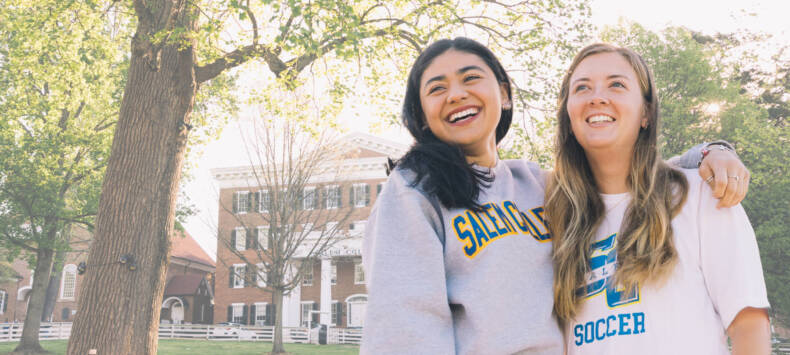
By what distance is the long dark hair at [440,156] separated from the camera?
2139 mm

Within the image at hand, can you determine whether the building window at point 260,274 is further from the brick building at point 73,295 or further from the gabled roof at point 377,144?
the brick building at point 73,295

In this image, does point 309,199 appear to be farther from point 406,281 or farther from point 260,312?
point 406,281

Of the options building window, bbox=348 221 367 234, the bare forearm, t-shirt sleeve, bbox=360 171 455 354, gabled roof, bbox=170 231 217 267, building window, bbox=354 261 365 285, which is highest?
gabled roof, bbox=170 231 217 267

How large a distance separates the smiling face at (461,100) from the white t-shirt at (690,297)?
78 cm

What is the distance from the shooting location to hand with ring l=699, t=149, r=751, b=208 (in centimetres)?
214

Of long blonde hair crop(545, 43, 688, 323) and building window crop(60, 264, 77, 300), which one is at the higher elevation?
building window crop(60, 264, 77, 300)

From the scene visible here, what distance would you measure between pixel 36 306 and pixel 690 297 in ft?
86.6

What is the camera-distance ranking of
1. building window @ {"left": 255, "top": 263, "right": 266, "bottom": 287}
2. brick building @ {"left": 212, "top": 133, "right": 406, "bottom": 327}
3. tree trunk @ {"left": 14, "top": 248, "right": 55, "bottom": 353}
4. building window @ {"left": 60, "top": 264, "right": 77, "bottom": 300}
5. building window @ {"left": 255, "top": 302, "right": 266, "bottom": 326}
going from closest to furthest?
tree trunk @ {"left": 14, "top": 248, "right": 55, "bottom": 353} < building window @ {"left": 255, "top": 263, "right": 266, "bottom": 287} < brick building @ {"left": 212, "top": 133, "right": 406, "bottom": 327} < building window @ {"left": 255, "top": 302, "right": 266, "bottom": 326} < building window @ {"left": 60, "top": 264, "right": 77, "bottom": 300}

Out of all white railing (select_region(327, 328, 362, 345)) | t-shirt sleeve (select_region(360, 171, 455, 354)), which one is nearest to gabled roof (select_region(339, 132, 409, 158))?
white railing (select_region(327, 328, 362, 345))

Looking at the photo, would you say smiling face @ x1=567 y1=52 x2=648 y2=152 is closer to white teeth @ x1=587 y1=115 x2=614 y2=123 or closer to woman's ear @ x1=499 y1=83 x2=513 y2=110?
white teeth @ x1=587 y1=115 x2=614 y2=123

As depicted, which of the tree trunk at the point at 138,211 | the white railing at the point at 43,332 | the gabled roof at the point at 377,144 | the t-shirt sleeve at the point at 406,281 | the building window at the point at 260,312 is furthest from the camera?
the building window at the point at 260,312

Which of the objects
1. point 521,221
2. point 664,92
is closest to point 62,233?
point 664,92

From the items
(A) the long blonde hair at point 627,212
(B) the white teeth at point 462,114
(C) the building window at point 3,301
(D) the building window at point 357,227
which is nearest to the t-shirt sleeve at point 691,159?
(A) the long blonde hair at point 627,212

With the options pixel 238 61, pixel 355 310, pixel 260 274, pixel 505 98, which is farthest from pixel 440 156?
pixel 355 310
